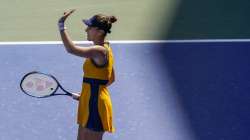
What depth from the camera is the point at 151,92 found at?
24.0ft

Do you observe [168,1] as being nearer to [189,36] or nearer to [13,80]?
[189,36]

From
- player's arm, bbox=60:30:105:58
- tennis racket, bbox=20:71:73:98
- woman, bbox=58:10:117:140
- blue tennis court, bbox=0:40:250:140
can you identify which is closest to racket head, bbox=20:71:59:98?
tennis racket, bbox=20:71:73:98

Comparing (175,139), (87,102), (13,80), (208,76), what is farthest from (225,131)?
(13,80)

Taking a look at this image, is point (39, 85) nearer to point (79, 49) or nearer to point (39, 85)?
point (39, 85)

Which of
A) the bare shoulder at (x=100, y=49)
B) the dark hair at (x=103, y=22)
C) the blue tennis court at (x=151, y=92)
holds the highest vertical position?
the dark hair at (x=103, y=22)

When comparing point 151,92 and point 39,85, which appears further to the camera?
point 151,92

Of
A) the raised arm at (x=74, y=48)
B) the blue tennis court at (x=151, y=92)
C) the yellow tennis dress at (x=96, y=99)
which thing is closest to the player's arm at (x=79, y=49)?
→ the raised arm at (x=74, y=48)

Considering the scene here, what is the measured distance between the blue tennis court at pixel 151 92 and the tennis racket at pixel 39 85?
3.03 ft

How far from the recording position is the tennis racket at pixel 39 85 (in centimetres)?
573

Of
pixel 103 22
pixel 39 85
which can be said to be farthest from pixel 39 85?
pixel 103 22

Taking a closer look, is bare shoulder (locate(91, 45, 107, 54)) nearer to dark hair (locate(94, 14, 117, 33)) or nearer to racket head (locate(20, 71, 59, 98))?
dark hair (locate(94, 14, 117, 33))

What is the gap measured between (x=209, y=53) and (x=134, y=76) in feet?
3.39

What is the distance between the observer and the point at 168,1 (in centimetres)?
969

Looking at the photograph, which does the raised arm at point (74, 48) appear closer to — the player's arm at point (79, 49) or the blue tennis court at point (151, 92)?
the player's arm at point (79, 49)
